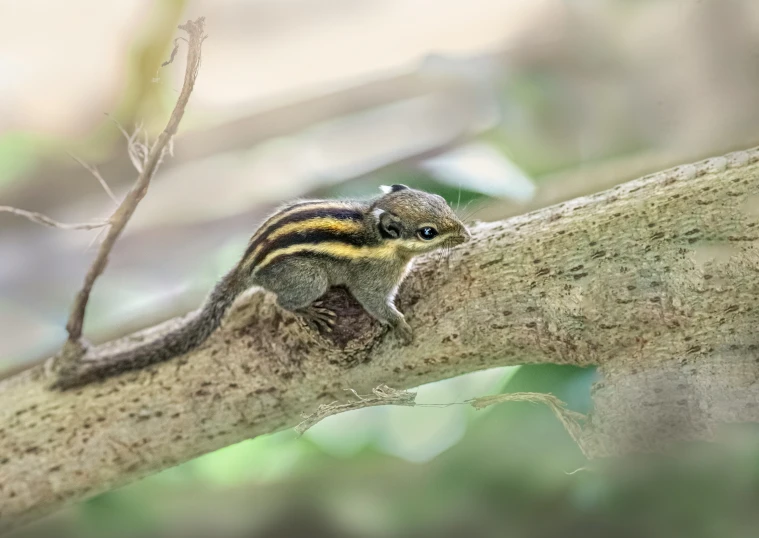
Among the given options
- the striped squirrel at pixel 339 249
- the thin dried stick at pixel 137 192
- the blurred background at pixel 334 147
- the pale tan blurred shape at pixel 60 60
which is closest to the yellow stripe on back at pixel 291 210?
the striped squirrel at pixel 339 249

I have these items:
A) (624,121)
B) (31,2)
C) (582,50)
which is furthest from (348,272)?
(31,2)

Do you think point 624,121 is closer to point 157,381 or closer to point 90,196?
point 157,381

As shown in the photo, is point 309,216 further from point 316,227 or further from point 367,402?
point 367,402

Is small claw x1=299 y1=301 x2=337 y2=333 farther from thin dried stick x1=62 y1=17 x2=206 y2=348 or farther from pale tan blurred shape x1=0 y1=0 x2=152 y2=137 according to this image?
pale tan blurred shape x1=0 y1=0 x2=152 y2=137

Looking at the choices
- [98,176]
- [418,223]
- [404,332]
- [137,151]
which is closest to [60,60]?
[98,176]

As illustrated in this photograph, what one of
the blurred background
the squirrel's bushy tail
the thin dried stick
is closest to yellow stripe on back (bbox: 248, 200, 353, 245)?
the squirrel's bushy tail

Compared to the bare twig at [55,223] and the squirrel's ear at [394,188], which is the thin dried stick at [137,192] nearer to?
the bare twig at [55,223]
